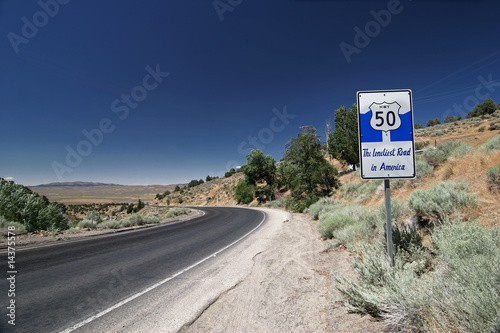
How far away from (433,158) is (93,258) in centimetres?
1338

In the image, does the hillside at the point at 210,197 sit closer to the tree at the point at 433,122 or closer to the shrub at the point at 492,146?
the shrub at the point at 492,146

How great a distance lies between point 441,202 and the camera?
4.67 metres

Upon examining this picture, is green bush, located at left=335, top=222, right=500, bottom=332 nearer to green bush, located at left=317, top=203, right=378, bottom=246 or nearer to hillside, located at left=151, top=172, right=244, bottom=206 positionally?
green bush, located at left=317, top=203, right=378, bottom=246

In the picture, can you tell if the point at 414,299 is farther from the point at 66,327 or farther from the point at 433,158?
the point at 433,158

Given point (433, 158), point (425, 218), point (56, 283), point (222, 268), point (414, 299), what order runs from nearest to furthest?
1. point (414, 299)
2. point (56, 283)
3. point (425, 218)
4. point (222, 268)
5. point (433, 158)

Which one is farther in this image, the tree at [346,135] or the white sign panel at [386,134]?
the tree at [346,135]

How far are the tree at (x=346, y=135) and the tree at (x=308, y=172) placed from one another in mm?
13699

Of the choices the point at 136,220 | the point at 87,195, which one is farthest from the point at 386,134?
the point at 87,195

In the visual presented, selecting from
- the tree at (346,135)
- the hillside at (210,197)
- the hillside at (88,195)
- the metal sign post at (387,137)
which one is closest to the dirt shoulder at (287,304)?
the metal sign post at (387,137)

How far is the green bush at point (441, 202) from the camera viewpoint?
14.5 ft

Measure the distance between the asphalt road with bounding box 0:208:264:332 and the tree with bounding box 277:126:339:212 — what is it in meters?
12.4

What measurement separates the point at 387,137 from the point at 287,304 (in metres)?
3.08

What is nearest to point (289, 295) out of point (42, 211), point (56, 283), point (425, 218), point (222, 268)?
point (222, 268)

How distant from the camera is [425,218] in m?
4.89
